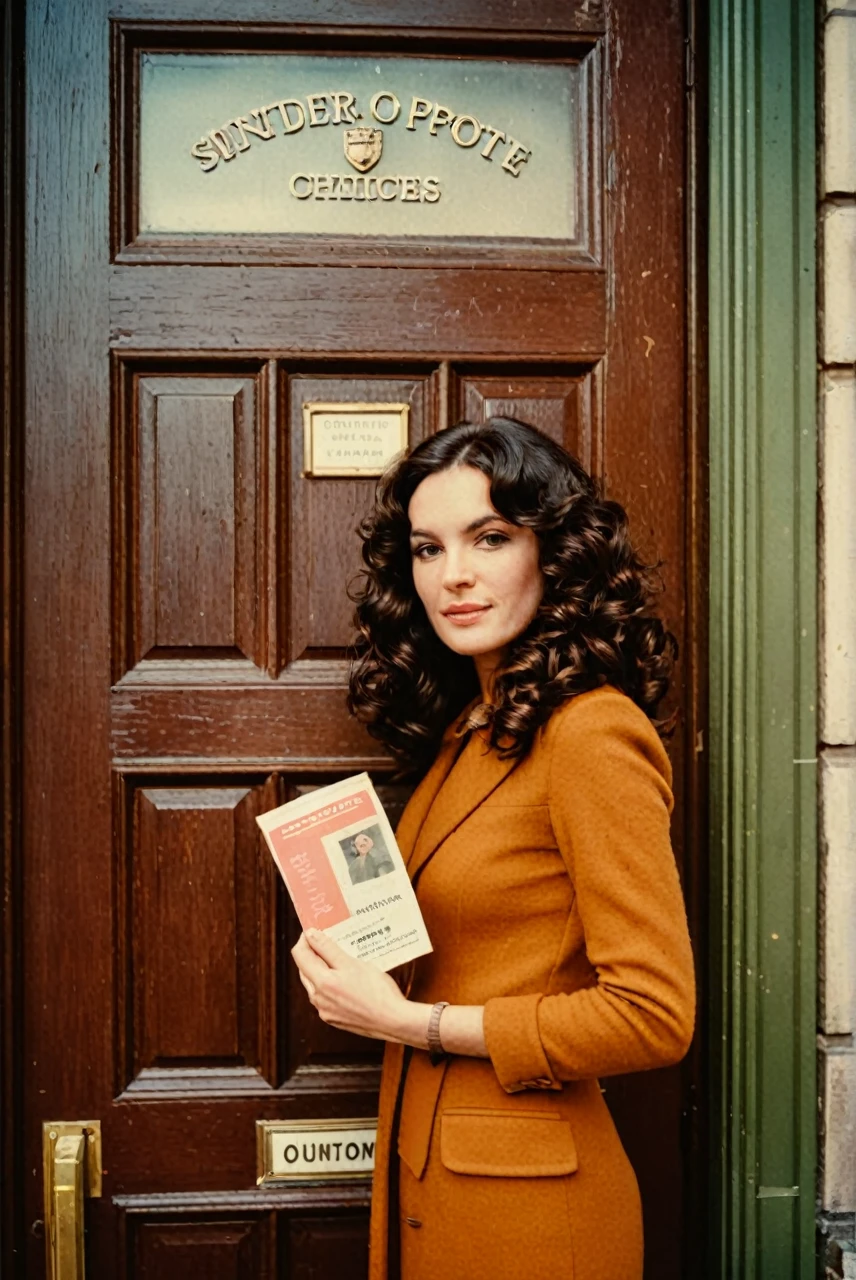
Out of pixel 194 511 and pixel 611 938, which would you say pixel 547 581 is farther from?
pixel 194 511

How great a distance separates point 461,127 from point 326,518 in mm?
736

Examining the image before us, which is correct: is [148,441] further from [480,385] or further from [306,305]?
[480,385]

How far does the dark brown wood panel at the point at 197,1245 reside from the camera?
169 cm

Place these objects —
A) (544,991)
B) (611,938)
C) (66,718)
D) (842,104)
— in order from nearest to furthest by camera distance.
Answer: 1. (611,938)
2. (544,991)
3. (842,104)
4. (66,718)

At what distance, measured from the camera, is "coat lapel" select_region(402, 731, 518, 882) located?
1.29 meters

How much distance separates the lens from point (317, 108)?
66.4 inches

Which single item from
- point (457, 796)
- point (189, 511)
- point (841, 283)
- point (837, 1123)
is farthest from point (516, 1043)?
point (841, 283)

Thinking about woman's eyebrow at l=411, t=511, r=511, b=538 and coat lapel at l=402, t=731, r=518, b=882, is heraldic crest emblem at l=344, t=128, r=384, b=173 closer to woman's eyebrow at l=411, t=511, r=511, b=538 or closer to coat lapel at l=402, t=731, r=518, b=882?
woman's eyebrow at l=411, t=511, r=511, b=538

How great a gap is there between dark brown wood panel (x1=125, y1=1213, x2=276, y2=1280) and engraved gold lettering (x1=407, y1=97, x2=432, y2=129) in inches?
76.8

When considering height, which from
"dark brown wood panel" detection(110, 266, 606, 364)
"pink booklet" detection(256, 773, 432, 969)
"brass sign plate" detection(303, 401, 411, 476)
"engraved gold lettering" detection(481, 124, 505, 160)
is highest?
"engraved gold lettering" detection(481, 124, 505, 160)

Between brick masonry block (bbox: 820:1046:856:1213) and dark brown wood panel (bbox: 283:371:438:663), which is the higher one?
dark brown wood panel (bbox: 283:371:438:663)

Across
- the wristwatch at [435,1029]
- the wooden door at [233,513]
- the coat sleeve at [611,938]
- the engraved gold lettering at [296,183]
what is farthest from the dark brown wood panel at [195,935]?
the engraved gold lettering at [296,183]

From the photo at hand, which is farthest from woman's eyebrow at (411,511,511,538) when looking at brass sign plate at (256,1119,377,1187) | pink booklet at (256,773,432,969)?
brass sign plate at (256,1119,377,1187)

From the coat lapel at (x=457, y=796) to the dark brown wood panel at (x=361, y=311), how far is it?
0.74 m
